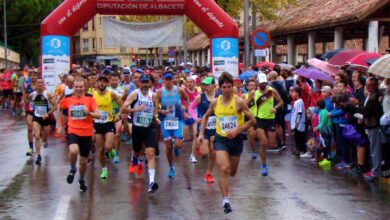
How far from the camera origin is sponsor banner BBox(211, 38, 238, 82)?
2275 cm

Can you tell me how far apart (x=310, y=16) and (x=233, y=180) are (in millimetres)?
15736

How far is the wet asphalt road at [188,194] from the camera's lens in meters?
9.77

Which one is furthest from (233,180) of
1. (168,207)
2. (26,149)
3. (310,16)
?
(310,16)

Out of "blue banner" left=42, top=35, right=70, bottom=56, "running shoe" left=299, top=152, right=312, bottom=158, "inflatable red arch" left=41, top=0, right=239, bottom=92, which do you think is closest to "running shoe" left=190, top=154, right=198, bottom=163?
"running shoe" left=299, top=152, right=312, bottom=158

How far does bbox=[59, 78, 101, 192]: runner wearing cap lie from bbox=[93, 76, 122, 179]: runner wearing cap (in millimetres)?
989

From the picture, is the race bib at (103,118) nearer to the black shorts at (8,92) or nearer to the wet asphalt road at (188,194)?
the wet asphalt road at (188,194)

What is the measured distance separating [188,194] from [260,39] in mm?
11619

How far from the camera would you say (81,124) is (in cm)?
1175

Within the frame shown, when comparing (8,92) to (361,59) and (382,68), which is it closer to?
(361,59)

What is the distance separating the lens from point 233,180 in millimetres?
12656

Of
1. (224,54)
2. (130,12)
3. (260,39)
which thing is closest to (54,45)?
(130,12)

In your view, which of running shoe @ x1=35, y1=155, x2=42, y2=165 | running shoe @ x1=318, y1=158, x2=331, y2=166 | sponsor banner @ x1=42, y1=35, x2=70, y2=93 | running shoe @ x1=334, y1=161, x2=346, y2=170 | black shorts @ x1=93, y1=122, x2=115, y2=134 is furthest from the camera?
sponsor banner @ x1=42, y1=35, x2=70, y2=93

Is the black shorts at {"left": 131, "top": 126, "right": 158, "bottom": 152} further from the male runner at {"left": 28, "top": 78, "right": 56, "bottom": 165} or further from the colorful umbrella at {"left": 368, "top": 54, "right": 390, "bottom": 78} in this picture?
the colorful umbrella at {"left": 368, "top": 54, "right": 390, "bottom": 78}

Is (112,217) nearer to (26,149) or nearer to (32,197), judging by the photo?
(32,197)
